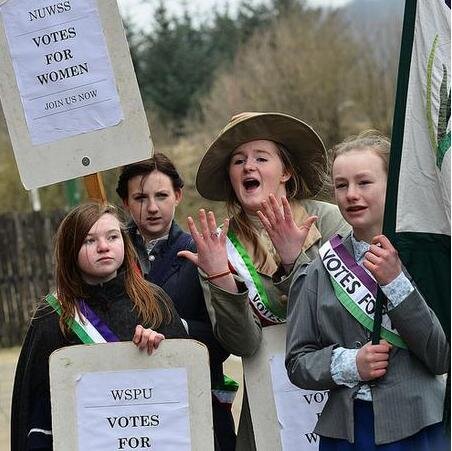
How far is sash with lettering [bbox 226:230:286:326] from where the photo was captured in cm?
473

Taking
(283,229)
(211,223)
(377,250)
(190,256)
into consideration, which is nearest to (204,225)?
(211,223)

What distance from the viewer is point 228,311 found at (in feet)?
15.0

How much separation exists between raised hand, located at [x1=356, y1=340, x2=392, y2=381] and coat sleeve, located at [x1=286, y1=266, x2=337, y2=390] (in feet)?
0.39

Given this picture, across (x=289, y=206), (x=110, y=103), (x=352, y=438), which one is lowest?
(x=352, y=438)

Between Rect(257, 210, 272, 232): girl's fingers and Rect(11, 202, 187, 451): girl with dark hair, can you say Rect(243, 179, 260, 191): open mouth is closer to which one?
Rect(257, 210, 272, 232): girl's fingers

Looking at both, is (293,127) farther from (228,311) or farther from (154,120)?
(154,120)

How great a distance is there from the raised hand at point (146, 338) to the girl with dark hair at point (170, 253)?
0.37 metres

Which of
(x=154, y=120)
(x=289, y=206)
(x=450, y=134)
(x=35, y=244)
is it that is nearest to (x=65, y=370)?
(x=289, y=206)

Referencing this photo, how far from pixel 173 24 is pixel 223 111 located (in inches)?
374

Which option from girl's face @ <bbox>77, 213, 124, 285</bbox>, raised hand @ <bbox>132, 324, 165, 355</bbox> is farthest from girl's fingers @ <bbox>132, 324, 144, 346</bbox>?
girl's face @ <bbox>77, 213, 124, 285</bbox>

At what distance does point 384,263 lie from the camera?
3920 mm

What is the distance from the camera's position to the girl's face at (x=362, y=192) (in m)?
4.20

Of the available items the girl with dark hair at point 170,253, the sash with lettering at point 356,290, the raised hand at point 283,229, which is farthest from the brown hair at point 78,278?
the sash with lettering at point 356,290

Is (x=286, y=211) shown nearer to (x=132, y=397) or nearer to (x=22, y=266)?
(x=132, y=397)
